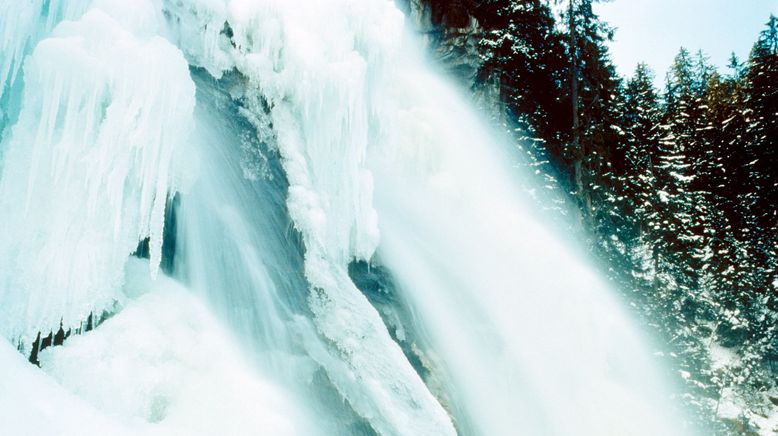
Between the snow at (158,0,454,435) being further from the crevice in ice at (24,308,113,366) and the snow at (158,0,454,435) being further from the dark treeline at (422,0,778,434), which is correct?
the dark treeline at (422,0,778,434)

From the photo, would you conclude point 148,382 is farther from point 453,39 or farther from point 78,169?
point 453,39

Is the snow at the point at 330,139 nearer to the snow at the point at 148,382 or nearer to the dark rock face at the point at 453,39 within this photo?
the snow at the point at 148,382

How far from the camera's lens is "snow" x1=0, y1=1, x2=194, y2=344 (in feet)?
14.1

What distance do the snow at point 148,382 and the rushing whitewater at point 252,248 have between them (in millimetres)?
Answer: 23

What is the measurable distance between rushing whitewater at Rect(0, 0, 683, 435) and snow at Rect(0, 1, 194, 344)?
0.07 ft

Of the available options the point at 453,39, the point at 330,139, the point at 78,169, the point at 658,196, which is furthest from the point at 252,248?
the point at 658,196

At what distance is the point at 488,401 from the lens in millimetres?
8359

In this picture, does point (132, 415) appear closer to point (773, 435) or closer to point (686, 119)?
point (773, 435)

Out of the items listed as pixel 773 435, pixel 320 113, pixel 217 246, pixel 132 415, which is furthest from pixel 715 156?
pixel 132 415

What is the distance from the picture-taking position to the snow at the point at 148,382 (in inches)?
152

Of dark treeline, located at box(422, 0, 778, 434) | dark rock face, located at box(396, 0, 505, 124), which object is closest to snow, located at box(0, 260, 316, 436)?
dark rock face, located at box(396, 0, 505, 124)

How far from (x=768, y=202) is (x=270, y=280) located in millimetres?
20793

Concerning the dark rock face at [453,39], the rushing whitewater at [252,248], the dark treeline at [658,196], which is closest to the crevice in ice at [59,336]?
the rushing whitewater at [252,248]

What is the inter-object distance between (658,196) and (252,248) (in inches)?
663
